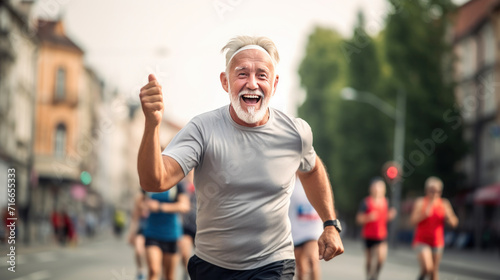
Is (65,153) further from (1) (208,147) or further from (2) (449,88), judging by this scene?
(1) (208,147)

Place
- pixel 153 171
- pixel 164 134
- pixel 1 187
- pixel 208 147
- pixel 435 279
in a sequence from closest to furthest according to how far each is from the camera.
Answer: pixel 153 171
pixel 208 147
pixel 435 279
pixel 1 187
pixel 164 134

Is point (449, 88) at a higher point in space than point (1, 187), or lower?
higher

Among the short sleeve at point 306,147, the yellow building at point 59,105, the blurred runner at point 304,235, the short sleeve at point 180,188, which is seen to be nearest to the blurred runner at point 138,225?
the short sleeve at point 180,188

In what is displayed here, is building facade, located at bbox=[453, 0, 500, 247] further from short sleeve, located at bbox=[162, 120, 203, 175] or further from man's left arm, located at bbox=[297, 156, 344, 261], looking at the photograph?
short sleeve, located at bbox=[162, 120, 203, 175]

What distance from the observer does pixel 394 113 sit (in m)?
38.3

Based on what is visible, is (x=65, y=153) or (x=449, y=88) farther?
(x=65, y=153)

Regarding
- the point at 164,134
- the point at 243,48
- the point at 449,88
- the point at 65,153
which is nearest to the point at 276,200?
the point at 243,48

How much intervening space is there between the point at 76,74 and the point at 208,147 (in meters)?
55.5

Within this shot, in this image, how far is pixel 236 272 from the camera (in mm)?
3965

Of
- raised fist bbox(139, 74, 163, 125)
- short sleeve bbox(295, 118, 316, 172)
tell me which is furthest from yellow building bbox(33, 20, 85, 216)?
raised fist bbox(139, 74, 163, 125)

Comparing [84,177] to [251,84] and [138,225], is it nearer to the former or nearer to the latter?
[138,225]

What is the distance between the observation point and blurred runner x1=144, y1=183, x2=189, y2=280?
9195 mm

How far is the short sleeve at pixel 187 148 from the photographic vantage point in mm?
3664

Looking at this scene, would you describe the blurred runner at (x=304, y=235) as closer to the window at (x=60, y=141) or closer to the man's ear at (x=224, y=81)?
the man's ear at (x=224, y=81)
